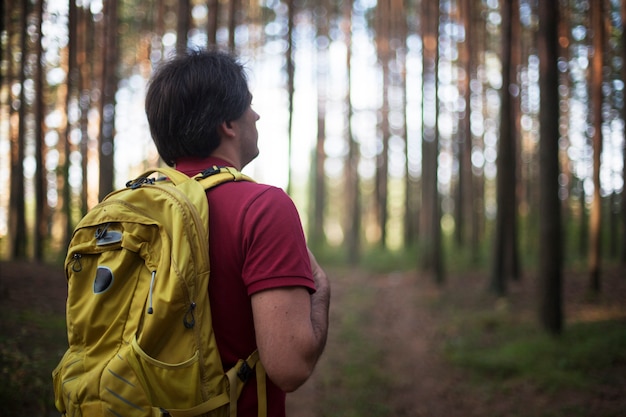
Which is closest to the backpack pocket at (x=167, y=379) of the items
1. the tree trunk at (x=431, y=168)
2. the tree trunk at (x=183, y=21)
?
the tree trunk at (x=183, y=21)

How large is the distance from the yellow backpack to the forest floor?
9.18ft

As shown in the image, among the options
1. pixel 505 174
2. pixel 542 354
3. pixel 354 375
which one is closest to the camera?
pixel 354 375

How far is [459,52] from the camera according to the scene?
71.1 ft

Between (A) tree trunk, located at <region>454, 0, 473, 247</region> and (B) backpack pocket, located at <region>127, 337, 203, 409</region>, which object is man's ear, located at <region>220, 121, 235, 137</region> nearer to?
(B) backpack pocket, located at <region>127, 337, 203, 409</region>

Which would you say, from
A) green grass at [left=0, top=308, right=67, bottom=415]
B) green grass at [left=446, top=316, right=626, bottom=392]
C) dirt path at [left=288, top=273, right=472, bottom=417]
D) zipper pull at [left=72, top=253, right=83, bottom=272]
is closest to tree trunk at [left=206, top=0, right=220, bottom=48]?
dirt path at [left=288, top=273, right=472, bottom=417]

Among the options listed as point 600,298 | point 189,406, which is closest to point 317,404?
point 189,406

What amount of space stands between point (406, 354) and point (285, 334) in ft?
28.2

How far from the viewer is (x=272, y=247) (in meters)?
1.43

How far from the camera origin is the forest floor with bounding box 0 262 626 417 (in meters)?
4.44

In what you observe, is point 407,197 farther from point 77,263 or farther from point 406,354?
point 77,263

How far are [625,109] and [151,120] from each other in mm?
14846

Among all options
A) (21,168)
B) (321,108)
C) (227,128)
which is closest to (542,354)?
(227,128)

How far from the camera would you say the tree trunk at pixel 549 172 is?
8.66 m

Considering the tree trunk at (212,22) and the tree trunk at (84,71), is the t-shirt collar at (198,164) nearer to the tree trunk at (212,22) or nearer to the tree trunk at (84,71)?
the tree trunk at (212,22)
